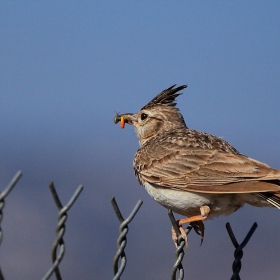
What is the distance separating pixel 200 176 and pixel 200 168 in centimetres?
19

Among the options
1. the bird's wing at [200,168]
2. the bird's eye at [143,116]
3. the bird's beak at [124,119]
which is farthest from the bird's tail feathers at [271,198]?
the bird's beak at [124,119]

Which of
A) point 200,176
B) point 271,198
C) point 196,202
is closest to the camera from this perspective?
point 271,198

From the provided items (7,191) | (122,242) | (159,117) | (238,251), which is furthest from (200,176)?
(7,191)

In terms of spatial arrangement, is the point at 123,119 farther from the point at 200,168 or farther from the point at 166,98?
the point at 200,168

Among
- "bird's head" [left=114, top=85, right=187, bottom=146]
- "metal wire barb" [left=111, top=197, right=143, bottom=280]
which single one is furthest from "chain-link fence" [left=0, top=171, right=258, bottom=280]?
"bird's head" [left=114, top=85, right=187, bottom=146]

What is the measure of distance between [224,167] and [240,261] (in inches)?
94.6

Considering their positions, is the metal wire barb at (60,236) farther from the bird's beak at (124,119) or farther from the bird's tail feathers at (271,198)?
the bird's beak at (124,119)

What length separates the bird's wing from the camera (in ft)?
23.8

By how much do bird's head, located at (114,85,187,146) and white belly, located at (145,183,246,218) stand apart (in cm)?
242

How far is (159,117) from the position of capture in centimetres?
1034

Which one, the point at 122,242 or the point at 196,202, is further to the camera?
the point at 196,202

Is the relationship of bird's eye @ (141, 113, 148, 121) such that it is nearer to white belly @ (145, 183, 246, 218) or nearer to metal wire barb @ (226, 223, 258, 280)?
white belly @ (145, 183, 246, 218)

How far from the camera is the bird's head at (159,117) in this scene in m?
10.3

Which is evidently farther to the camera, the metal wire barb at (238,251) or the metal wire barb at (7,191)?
the metal wire barb at (238,251)
